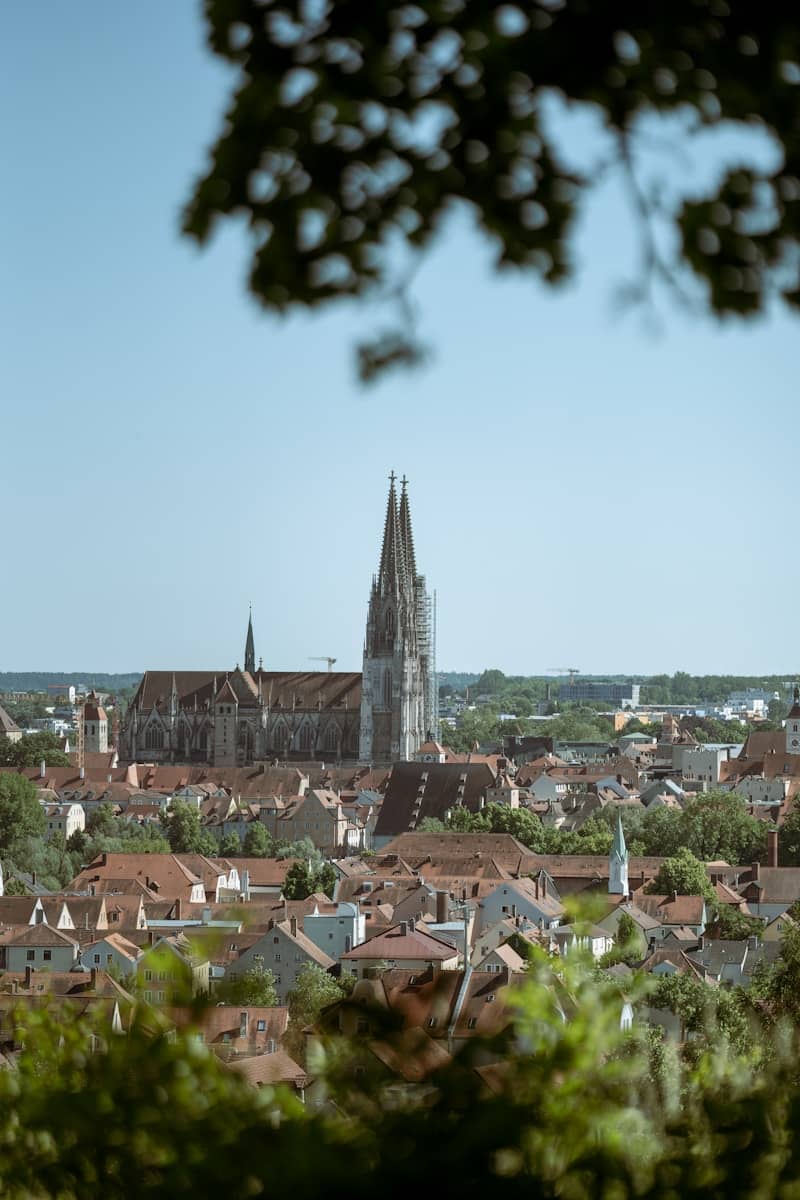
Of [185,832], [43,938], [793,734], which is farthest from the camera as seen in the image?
[793,734]

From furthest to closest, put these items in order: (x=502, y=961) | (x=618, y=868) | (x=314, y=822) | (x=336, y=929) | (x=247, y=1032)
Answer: (x=314, y=822), (x=618, y=868), (x=336, y=929), (x=502, y=961), (x=247, y=1032)

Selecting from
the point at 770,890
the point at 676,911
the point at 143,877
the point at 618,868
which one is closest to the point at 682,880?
the point at 618,868

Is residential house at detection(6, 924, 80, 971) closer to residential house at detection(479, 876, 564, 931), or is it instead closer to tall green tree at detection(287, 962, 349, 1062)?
tall green tree at detection(287, 962, 349, 1062)

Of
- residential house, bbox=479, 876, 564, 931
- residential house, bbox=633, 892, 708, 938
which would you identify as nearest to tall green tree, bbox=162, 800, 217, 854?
residential house, bbox=479, 876, 564, 931

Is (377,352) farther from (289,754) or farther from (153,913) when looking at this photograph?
(289,754)

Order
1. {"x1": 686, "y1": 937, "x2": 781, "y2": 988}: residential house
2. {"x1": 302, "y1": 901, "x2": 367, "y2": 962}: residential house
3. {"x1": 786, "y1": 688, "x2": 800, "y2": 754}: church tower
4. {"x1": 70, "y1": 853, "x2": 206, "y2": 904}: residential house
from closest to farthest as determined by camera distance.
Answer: {"x1": 686, "y1": 937, "x2": 781, "y2": 988}: residential house < {"x1": 302, "y1": 901, "x2": 367, "y2": 962}: residential house < {"x1": 70, "y1": 853, "x2": 206, "y2": 904}: residential house < {"x1": 786, "y1": 688, "x2": 800, "y2": 754}: church tower

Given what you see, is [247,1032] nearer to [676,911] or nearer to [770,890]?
[676,911]

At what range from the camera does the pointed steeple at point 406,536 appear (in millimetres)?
84250

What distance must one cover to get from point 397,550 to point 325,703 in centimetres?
945

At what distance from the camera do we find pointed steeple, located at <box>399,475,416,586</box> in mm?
84250

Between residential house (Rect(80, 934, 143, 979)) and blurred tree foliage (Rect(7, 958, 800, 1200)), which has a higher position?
blurred tree foliage (Rect(7, 958, 800, 1200))

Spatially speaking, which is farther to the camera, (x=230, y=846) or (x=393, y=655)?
(x=393, y=655)

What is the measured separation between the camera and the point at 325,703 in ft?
289

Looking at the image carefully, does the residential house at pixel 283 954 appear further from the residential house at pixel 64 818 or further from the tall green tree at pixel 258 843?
the residential house at pixel 64 818
